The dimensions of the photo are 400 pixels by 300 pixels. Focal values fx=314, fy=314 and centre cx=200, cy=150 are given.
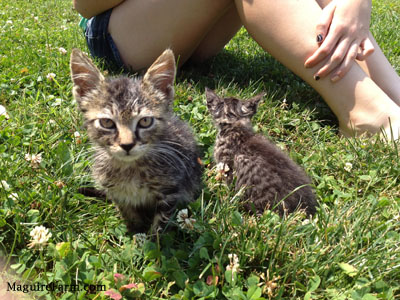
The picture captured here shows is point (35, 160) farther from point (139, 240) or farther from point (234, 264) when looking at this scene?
point (234, 264)

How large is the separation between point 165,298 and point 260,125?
2.11 m

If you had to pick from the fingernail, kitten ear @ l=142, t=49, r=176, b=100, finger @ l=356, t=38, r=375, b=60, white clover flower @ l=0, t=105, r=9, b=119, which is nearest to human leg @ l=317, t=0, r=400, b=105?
finger @ l=356, t=38, r=375, b=60

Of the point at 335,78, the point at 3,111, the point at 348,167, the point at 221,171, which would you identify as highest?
the point at 335,78

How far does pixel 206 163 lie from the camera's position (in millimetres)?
2814

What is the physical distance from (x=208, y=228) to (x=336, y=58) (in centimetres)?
212

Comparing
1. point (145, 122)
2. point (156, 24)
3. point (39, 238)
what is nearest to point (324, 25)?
point (156, 24)

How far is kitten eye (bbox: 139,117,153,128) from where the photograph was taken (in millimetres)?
2029

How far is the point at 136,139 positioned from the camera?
1.95m

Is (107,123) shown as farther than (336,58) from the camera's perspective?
No

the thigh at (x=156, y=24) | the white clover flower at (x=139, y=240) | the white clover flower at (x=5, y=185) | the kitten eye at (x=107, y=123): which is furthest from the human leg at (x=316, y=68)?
the white clover flower at (x=5, y=185)

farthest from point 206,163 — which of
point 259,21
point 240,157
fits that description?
point 259,21

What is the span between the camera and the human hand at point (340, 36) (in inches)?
117

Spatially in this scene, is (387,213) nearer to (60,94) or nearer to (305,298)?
(305,298)

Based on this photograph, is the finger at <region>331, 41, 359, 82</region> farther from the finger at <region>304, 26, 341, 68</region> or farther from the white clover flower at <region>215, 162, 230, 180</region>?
the white clover flower at <region>215, 162, 230, 180</region>
